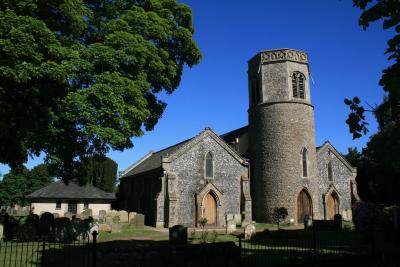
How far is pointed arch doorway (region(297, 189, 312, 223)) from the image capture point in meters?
30.9

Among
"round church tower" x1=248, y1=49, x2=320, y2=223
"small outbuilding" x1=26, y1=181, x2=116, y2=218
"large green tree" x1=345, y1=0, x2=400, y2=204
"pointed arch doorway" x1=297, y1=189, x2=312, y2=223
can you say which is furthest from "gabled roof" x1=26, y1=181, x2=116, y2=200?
"large green tree" x1=345, y1=0, x2=400, y2=204

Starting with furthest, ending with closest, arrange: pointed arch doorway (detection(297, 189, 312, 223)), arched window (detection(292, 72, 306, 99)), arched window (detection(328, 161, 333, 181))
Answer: arched window (detection(328, 161, 333, 181))
arched window (detection(292, 72, 306, 99))
pointed arch doorway (detection(297, 189, 312, 223))

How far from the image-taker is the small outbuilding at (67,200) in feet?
131

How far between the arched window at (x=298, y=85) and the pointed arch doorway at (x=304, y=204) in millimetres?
7780

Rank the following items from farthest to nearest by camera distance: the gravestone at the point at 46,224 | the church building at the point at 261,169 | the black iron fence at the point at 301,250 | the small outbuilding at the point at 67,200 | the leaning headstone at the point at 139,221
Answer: the small outbuilding at the point at 67,200 → the church building at the point at 261,169 → the leaning headstone at the point at 139,221 → the gravestone at the point at 46,224 → the black iron fence at the point at 301,250

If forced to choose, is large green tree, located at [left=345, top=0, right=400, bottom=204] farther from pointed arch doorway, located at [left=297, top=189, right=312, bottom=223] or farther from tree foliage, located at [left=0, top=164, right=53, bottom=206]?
tree foliage, located at [left=0, top=164, right=53, bottom=206]

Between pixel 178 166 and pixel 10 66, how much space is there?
61.8ft

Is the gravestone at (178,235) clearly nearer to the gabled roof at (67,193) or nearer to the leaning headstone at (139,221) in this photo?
the leaning headstone at (139,221)

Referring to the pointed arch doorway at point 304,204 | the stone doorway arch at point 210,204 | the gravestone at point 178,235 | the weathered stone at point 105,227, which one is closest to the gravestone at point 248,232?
the gravestone at point 178,235

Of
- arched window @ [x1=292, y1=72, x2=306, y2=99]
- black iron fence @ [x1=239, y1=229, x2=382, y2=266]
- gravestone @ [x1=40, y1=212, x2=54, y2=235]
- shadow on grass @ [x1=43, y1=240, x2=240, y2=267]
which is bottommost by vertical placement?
black iron fence @ [x1=239, y1=229, x2=382, y2=266]

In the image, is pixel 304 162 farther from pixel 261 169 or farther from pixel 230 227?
pixel 230 227

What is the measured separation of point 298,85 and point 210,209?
12.4m

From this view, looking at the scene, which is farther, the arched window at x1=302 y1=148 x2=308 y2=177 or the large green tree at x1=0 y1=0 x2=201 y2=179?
the arched window at x1=302 y1=148 x2=308 y2=177

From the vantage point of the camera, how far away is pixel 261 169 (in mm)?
31594
